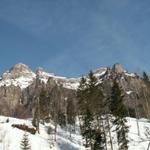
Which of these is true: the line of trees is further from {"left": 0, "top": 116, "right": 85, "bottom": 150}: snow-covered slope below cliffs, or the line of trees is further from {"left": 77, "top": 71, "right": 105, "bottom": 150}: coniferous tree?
{"left": 0, "top": 116, "right": 85, "bottom": 150}: snow-covered slope below cliffs

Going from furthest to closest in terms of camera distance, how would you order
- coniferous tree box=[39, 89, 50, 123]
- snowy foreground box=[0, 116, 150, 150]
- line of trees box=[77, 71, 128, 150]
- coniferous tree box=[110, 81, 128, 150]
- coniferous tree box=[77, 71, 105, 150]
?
Result: coniferous tree box=[39, 89, 50, 123]
snowy foreground box=[0, 116, 150, 150]
coniferous tree box=[77, 71, 105, 150]
coniferous tree box=[110, 81, 128, 150]
line of trees box=[77, 71, 128, 150]

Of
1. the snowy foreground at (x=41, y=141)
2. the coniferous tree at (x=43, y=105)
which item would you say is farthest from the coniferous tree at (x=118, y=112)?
the coniferous tree at (x=43, y=105)

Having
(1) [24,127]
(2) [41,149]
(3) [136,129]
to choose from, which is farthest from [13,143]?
(3) [136,129]

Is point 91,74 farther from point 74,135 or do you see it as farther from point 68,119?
point 68,119

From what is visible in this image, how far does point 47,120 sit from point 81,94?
3308 centimetres

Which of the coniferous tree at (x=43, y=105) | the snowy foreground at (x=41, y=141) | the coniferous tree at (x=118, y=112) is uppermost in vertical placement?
the coniferous tree at (x=43, y=105)

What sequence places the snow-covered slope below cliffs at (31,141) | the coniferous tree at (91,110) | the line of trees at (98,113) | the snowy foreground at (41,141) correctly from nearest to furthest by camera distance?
the line of trees at (98,113) → the coniferous tree at (91,110) → the snow-covered slope below cliffs at (31,141) → the snowy foreground at (41,141)

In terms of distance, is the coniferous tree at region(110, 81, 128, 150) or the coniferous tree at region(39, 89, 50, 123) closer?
the coniferous tree at region(110, 81, 128, 150)

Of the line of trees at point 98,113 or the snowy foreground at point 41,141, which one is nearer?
the line of trees at point 98,113

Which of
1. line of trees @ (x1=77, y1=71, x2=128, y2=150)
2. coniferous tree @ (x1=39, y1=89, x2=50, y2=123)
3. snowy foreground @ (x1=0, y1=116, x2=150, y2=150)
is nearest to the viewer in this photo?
line of trees @ (x1=77, y1=71, x2=128, y2=150)

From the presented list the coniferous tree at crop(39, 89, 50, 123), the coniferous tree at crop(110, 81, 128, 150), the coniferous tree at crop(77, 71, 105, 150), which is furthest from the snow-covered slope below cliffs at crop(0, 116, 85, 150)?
the coniferous tree at crop(39, 89, 50, 123)

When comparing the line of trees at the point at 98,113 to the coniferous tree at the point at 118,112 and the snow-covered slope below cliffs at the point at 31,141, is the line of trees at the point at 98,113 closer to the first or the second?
the coniferous tree at the point at 118,112

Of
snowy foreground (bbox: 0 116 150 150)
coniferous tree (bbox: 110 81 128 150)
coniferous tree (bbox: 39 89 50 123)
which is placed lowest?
snowy foreground (bbox: 0 116 150 150)

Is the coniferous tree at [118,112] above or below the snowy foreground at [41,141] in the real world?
above
